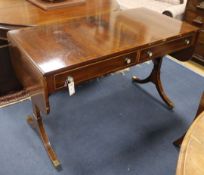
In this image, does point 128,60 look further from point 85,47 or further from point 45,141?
point 45,141

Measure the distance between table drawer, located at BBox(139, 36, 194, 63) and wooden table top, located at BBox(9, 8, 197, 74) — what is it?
39mm

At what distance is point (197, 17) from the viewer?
2.47 m

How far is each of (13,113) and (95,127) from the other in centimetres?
63

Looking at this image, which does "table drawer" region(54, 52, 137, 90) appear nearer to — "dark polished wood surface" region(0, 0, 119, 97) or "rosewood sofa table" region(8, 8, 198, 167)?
"rosewood sofa table" region(8, 8, 198, 167)

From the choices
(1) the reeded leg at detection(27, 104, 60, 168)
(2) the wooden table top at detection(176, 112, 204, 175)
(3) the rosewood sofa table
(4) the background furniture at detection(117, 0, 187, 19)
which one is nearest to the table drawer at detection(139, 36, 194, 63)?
(3) the rosewood sofa table

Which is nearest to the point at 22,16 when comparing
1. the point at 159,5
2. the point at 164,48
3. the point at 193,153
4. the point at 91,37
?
the point at 91,37

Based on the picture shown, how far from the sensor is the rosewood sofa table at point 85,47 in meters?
Answer: 1.06

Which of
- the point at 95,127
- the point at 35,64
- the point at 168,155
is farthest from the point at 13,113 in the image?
the point at 168,155

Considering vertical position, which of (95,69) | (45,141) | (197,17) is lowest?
(45,141)

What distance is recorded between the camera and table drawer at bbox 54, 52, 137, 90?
1.05 metres

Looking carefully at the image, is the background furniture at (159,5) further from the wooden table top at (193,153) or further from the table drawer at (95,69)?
the wooden table top at (193,153)

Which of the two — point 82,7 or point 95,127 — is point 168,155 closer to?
point 95,127

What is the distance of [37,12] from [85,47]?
0.74m

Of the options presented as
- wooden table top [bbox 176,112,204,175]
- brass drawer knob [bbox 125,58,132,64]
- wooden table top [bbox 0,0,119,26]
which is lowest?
brass drawer knob [bbox 125,58,132,64]
